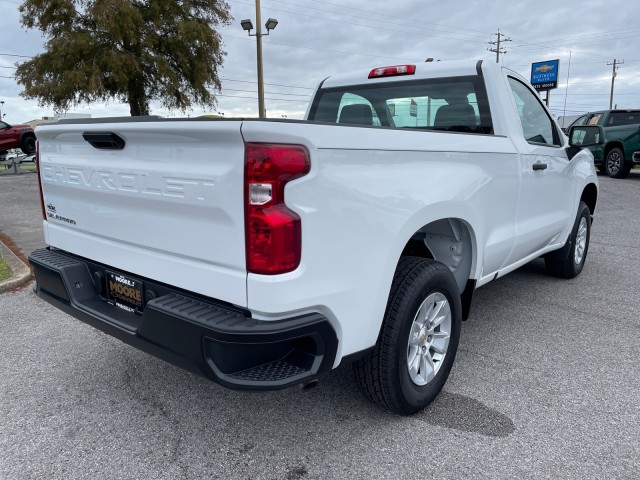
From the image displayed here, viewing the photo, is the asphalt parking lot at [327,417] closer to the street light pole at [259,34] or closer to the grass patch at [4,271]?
the grass patch at [4,271]

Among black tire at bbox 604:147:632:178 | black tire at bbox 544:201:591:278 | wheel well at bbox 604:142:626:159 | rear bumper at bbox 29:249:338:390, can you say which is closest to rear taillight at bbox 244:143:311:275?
rear bumper at bbox 29:249:338:390

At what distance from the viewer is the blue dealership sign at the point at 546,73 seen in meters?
38.2

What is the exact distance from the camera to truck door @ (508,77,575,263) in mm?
3678

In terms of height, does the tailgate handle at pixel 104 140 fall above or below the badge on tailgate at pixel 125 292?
above

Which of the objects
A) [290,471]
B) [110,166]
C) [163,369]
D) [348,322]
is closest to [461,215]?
[348,322]

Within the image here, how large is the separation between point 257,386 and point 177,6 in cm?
2408

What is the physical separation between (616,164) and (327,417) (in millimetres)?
15831

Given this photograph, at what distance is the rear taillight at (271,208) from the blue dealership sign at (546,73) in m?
A: 40.4

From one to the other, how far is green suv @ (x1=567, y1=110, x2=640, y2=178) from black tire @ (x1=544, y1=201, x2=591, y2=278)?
10.2 m

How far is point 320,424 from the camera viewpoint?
268 centimetres

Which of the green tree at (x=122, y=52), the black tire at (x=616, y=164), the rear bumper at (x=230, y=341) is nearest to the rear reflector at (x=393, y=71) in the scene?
the rear bumper at (x=230, y=341)

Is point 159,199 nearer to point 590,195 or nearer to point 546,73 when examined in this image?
point 590,195

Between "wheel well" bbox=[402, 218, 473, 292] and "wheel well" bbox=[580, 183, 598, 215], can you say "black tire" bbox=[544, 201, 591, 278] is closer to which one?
"wheel well" bbox=[580, 183, 598, 215]

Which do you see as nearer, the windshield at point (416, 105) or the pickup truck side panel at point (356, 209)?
the pickup truck side panel at point (356, 209)
